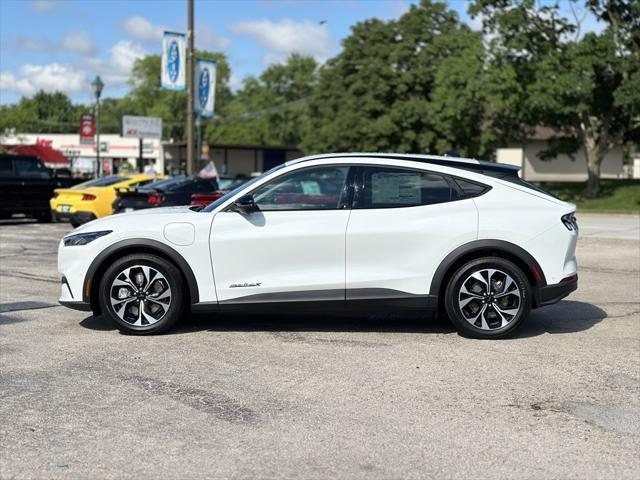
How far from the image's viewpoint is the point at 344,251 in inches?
275

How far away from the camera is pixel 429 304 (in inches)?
277

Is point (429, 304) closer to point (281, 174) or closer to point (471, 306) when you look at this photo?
point (471, 306)

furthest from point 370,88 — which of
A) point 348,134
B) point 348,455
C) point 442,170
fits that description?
point 348,455

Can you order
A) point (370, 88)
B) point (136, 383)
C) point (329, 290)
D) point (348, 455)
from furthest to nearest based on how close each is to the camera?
point (370, 88) < point (329, 290) < point (136, 383) < point (348, 455)

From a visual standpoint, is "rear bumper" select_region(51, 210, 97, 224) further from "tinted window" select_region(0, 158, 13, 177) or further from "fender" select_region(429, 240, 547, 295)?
"fender" select_region(429, 240, 547, 295)

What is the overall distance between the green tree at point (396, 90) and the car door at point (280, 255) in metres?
38.6

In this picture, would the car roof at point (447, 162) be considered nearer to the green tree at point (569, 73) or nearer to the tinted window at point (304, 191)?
the tinted window at point (304, 191)

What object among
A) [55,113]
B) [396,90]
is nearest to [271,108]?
[55,113]

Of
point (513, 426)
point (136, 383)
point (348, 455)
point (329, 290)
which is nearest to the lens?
point (348, 455)

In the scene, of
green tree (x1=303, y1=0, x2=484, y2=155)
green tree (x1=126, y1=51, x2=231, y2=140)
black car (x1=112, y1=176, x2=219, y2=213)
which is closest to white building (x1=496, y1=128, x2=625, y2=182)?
green tree (x1=303, y1=0, x2=484, y2=155)

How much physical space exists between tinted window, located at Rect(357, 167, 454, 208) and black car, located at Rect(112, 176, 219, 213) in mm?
10454

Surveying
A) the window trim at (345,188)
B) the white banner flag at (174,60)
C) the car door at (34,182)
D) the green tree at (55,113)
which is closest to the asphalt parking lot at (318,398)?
the window trim at (345,188)

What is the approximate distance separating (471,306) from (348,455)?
10.2 feet

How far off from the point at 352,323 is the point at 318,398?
2579 mm
